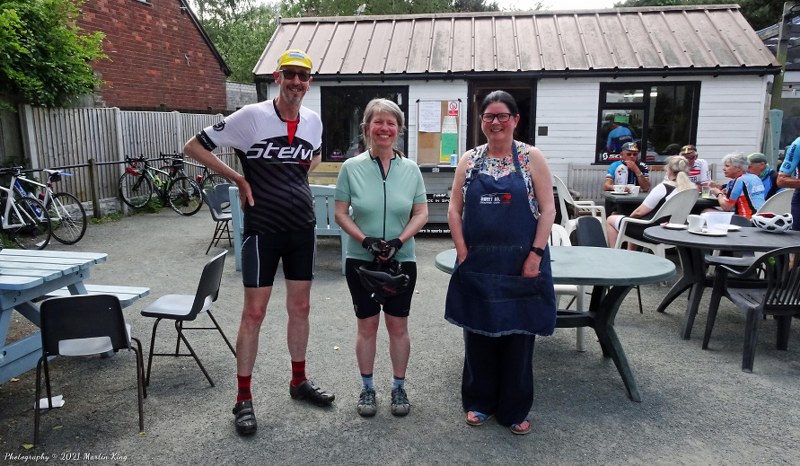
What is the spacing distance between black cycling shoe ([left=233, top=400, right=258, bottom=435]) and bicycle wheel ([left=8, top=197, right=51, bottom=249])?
5934 millimetres

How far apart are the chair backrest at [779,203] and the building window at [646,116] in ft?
10.5

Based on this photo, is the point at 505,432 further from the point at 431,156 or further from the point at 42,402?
the point at 431,156

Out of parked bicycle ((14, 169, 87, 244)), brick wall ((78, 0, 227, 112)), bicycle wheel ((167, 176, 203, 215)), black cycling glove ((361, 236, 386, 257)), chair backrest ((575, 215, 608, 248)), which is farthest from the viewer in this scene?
brick wall ((78, 0, 227, 112))

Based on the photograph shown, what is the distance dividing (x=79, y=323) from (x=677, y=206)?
550 centimetres

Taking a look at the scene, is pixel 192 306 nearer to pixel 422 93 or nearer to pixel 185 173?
pixel 422 93

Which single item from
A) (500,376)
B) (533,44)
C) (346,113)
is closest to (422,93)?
(346,113)

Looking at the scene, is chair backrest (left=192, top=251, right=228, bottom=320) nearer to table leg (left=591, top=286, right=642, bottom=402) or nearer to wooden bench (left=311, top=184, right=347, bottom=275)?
table leg (left=591, top=286, right=642, bottom=402)

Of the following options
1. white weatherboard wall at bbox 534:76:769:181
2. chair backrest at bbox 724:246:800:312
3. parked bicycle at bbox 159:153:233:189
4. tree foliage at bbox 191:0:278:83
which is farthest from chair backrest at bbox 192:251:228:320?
tree foliage at bbox 191:0:278:83

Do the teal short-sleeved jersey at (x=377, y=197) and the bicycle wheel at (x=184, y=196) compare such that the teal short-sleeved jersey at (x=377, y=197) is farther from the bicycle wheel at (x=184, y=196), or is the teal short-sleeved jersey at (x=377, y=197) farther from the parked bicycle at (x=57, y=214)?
the bicycle wheel at (x=184, y=196)

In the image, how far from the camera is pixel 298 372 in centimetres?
330

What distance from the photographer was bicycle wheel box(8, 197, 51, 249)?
762 cm

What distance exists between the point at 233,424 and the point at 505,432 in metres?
1.45

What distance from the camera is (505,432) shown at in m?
2.96

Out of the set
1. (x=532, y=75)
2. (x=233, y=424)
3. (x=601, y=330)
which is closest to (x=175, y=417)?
(x=233, y=424)
